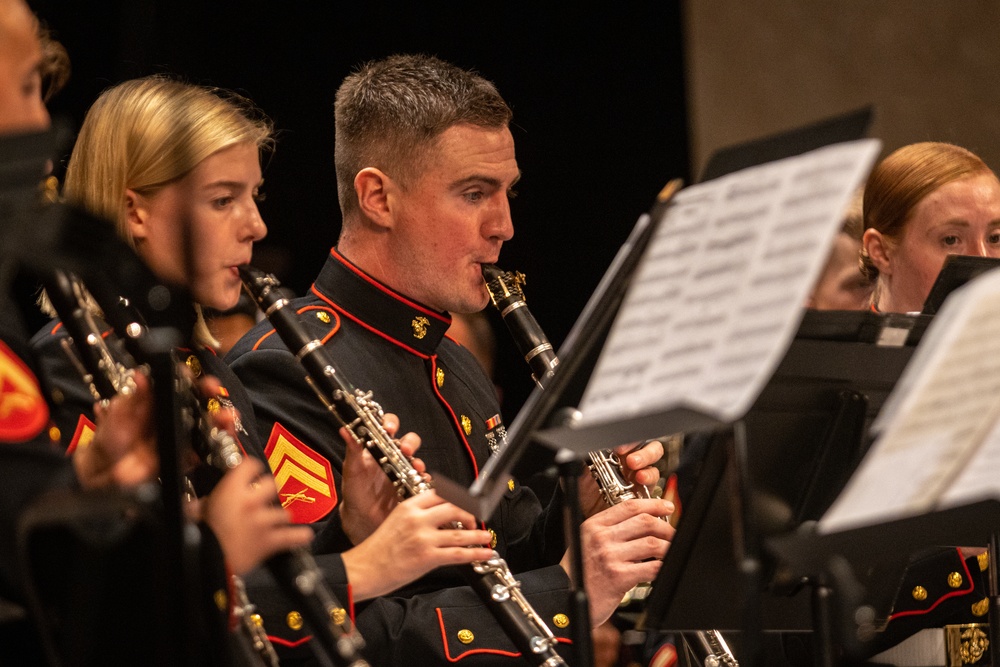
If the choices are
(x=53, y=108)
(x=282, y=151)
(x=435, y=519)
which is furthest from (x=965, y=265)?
(x=282, y=151)

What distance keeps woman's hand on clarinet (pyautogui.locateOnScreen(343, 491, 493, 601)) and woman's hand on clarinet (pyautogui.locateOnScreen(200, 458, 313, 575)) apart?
480 mm

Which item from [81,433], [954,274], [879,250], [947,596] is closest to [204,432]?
[81,433]

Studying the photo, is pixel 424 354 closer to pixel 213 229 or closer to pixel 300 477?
pixel 300 477

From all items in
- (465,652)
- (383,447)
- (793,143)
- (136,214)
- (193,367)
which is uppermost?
(793,143)

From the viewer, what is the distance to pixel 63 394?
203 centimetres

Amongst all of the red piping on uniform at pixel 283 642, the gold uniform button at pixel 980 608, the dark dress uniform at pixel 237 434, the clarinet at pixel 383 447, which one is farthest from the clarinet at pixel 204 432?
the gold uniform button at pixel 980 608

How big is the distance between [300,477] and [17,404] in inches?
41.4

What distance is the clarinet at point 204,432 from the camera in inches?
67.7

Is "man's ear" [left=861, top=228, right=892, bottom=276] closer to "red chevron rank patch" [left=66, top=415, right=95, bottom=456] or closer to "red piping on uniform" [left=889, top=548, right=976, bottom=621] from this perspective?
"red piping on uniform" [left=889, top=548, right=976, bottom=621]

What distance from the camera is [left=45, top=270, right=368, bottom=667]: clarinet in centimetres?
172

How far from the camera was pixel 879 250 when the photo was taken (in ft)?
10.7

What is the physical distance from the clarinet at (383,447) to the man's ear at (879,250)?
4.77ft

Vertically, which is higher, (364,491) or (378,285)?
(378,285)

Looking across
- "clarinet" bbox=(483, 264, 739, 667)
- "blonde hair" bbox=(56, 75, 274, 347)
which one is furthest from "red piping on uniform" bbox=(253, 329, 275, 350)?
"clarinet" bbox=(483, 264, 739, 667)
